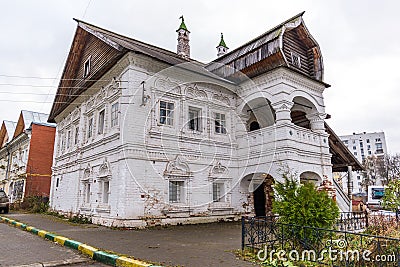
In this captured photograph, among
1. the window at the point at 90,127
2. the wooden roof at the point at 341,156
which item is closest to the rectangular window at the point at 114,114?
the window at the point at 90,127

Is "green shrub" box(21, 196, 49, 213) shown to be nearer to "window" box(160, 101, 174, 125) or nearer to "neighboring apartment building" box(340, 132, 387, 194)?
"window" box(160, 101, 174, 125)

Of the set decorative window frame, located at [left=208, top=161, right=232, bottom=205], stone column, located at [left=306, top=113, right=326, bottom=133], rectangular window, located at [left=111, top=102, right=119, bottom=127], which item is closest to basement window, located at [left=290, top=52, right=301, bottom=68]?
stone column, located at [left=306, top=113, right=326, bottom=133]

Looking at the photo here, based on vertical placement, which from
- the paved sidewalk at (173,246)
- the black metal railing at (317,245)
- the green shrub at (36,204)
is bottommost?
the paved sidewalk at (173,246)

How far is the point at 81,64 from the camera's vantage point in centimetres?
1650

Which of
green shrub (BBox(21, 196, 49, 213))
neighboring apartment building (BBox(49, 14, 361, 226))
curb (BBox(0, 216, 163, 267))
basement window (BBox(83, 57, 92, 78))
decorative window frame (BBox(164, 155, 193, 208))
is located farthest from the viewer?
green shrub (BBox(21, 196, 49, 213))

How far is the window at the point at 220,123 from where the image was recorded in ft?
46.2

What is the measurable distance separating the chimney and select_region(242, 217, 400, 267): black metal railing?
1535 centimetres

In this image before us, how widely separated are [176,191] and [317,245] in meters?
7.21

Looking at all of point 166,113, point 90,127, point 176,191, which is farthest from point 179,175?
point 90,127

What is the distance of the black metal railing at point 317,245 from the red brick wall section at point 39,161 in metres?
21.1

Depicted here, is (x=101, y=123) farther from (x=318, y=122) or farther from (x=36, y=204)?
(x=318, y=122)

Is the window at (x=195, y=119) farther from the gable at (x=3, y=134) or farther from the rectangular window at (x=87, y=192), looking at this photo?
the gable at (x=3, y=134)

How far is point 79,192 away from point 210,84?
8.03 meters

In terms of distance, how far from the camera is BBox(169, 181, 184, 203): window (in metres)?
11.8
